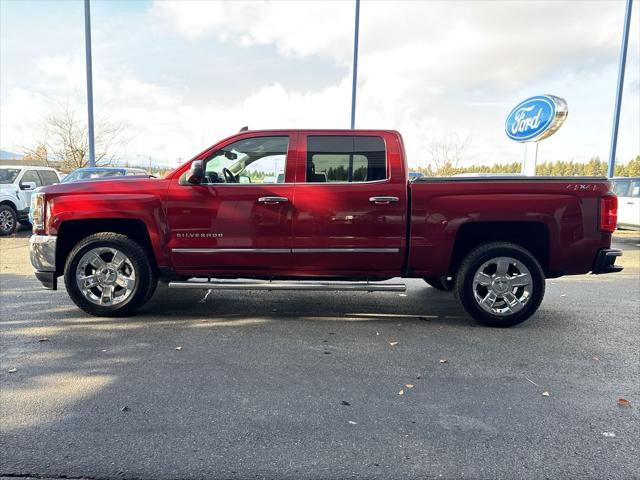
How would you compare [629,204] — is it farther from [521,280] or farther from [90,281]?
[90,281]

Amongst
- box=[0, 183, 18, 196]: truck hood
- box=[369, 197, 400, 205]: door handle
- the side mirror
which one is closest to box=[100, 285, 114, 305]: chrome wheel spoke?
the side mirror

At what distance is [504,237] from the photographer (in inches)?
→ 198

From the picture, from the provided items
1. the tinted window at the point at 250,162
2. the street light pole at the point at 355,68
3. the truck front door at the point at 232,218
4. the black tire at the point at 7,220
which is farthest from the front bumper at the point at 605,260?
the street light pole at the point at 355,68

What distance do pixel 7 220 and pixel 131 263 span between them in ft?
31.6

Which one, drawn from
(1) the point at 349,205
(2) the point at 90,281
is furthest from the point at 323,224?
(2) the point at 90,281

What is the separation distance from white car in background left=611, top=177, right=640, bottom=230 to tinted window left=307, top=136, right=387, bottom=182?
33.6 ft

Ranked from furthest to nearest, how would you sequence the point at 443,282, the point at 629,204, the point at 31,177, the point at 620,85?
the point at 620,85 → the point at 31,177 → the point at 629,204 → the point at 443,282

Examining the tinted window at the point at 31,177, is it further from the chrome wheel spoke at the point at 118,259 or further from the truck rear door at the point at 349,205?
the truck rear door at the point at 349,205

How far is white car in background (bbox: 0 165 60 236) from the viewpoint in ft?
39.7

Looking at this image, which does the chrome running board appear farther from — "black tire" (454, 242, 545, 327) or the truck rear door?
"black tire" (454, 242, 545, 327)

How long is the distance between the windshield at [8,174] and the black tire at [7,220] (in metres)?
0.88

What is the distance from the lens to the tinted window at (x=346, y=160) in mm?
4852

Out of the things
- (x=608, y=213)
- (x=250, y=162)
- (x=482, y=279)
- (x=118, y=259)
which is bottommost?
(x=482, y=279)

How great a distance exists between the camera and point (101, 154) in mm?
26469
